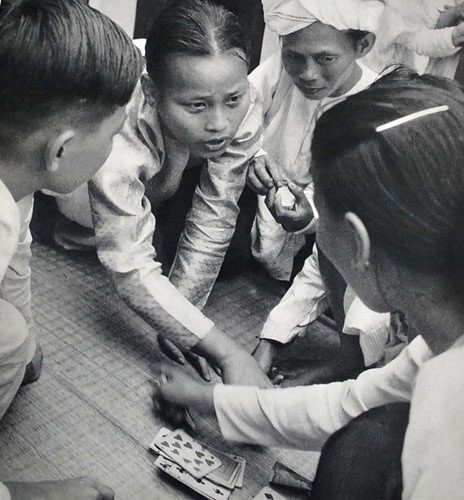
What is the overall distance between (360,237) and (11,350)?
1.51 ft

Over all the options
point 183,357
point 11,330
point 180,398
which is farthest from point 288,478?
point 11,330

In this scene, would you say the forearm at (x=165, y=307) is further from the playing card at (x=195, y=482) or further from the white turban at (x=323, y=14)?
the white turban at (x=323, y=14)

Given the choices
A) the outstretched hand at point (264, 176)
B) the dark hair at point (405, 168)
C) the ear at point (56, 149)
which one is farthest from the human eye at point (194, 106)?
the dark hair at point (405, 168)

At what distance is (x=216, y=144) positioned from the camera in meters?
1.07

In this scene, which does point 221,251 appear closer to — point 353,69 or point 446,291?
point 353,69

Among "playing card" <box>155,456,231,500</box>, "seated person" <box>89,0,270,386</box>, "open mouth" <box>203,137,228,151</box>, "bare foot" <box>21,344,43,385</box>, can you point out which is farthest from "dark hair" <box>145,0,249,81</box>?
"playing card" <box>155,456,231,500</box>

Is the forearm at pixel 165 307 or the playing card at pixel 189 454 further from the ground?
the forearm at pixel 165 307

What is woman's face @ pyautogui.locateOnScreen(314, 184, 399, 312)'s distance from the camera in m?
0.63

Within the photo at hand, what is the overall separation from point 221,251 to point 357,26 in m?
0.51

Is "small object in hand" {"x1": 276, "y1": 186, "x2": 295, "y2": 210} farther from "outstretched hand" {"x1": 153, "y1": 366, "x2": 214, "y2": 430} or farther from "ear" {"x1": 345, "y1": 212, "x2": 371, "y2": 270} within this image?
"ear" {"x1": 345, "y1": 212, "x2": 371, "y2": 270}

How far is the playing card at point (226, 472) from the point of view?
832 mm

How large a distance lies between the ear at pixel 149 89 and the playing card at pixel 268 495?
0.61m

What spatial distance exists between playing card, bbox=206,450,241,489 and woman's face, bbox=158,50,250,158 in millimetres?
489

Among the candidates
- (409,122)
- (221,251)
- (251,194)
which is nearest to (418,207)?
(409,122)
